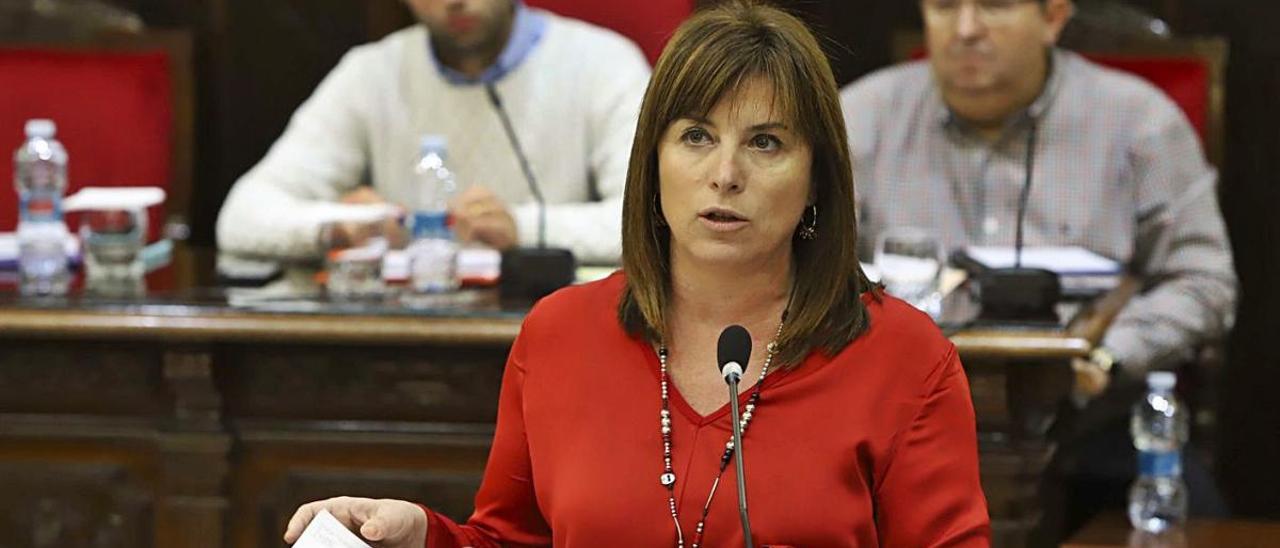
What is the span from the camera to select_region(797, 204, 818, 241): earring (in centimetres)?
167

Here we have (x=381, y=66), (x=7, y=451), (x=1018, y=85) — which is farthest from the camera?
(x=381, y=66)

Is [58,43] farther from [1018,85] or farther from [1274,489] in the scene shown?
[1274,489]

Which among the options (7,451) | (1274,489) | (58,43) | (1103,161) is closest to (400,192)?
(58,43)

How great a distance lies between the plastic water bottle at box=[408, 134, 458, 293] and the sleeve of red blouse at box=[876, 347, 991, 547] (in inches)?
53.6

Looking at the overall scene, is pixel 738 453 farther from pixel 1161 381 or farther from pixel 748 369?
pixel 1161 381

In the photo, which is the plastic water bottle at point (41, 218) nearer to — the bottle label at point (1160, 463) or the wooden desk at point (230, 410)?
the wooden desk at point (230, 410)

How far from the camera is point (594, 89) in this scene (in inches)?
144

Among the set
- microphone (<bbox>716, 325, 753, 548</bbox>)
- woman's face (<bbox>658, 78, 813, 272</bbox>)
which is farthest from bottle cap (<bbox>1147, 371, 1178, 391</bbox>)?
microphone (<bbox>716, 325, 753, 548</bbox>)

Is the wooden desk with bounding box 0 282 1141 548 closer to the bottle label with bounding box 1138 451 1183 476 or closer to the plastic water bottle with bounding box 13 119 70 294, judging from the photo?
the plastic water bottle with bounding box 13 119 70 294

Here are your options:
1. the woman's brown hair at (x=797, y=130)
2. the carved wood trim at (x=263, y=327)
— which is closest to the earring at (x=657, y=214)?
the woman's brown hair at (x=797, y=130)

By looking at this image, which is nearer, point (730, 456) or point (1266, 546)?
point (730, 456)

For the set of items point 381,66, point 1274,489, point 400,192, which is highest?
point 381,66

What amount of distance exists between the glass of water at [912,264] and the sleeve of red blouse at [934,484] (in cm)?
110

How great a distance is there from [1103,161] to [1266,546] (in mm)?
868
